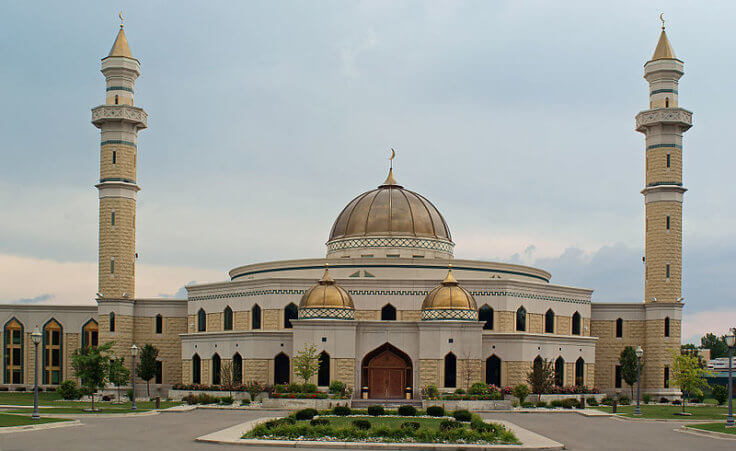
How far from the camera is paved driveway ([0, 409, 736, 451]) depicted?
83.5ft

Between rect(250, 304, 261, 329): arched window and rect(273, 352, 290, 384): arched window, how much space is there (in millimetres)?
2493

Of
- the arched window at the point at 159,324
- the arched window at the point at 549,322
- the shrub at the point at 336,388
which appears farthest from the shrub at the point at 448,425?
the arched window at the point at 159,324

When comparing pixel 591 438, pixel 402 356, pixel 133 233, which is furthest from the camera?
pixel 133 233

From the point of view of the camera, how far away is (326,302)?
45.6 m

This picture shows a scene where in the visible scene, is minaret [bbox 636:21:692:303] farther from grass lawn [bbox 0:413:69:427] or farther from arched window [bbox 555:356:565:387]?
grass lawn [bbox 0:413:69:427]

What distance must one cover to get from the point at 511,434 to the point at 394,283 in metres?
22.5

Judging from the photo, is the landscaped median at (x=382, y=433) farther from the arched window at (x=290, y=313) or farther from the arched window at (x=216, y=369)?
the arched window at (x=216, y=369)

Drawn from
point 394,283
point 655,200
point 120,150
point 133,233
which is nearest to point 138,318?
point 133,233

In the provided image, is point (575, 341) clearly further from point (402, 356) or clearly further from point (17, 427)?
point (17, 427)

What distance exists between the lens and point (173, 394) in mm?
49094

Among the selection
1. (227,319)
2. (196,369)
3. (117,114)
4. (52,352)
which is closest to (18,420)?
(196,369)

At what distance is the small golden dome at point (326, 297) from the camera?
4562cm

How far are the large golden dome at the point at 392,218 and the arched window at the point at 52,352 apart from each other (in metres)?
17.6

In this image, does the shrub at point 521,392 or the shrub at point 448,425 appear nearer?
the shrub at point 448,425
